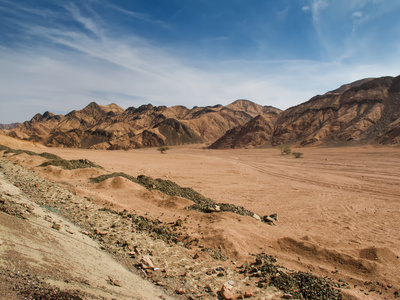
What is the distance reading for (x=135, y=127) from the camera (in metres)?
141

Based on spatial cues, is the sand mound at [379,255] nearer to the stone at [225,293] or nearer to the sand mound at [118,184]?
the stone at [225,293]

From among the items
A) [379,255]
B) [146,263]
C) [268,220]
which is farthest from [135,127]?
[379,255]

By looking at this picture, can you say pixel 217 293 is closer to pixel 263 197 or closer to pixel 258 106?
pixel 263 197

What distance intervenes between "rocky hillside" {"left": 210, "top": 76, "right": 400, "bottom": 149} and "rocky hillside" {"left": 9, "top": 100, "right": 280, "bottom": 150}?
54.0 feet

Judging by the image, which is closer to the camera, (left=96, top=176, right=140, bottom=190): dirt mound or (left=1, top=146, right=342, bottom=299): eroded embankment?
(left=1, top=146, right=342, bottom=299): eroded embankment

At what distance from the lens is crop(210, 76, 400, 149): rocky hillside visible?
176 feet

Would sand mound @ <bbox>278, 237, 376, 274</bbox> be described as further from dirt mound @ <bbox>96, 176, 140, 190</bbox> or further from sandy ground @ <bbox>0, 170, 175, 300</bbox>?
dirt mound @ <bbox>96, 176, 140, 190</bbox>

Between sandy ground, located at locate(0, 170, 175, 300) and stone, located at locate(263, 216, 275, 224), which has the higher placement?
sandy ground, located at locate(0, 170, 175, 300)

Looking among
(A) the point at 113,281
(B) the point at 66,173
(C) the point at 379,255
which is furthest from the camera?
(B) the point at 66,173

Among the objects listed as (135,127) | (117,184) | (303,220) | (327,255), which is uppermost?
(135,127)

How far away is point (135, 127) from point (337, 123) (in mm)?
106818

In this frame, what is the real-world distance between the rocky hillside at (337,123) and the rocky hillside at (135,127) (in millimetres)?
16460

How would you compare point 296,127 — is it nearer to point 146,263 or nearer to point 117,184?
point 117,184

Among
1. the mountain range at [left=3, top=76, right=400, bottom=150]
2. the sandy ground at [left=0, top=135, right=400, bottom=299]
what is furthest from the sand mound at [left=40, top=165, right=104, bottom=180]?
the mountain range at [left=3, top=76, right=400, bottom=150]
